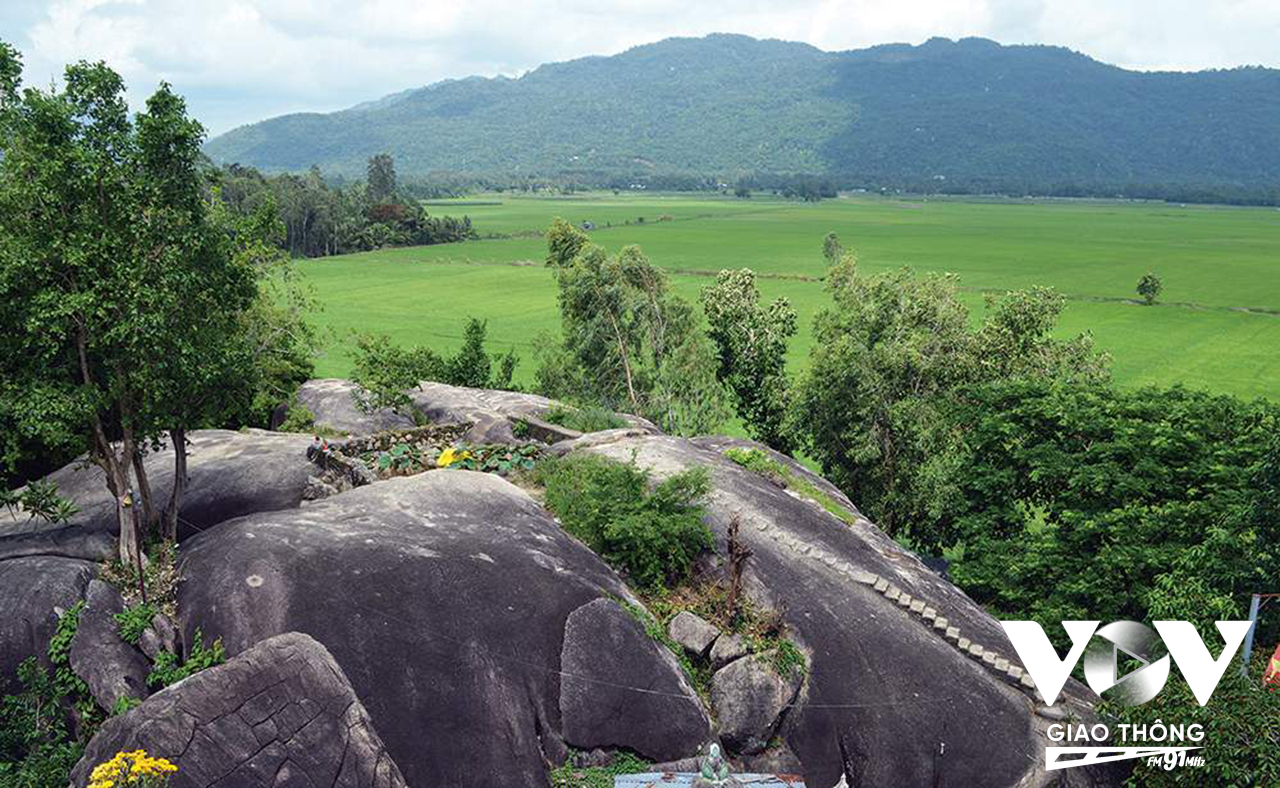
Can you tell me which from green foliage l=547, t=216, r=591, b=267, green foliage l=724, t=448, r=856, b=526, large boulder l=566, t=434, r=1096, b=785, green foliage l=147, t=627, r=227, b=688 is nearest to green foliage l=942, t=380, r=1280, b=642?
large boulder l=566, t=434, r=1096, b=785

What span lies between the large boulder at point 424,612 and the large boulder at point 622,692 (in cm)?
18

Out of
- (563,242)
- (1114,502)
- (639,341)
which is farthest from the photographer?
(563,242)

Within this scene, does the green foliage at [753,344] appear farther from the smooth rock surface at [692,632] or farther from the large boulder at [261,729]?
the large boulder at [261,729]

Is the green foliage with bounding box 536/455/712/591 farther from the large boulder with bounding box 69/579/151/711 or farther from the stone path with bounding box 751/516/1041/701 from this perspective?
the large boulder with bounding box 69/579/151/711

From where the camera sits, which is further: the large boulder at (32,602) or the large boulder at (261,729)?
the large boulder at (32,602)

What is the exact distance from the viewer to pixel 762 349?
3900 cm

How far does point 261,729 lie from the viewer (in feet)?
45.7

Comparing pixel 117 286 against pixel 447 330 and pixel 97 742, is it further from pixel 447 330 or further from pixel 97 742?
pixel 447 330

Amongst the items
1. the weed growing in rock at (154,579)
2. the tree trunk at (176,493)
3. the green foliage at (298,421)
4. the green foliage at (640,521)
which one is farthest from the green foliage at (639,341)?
the weed growing in rock at (154,579)

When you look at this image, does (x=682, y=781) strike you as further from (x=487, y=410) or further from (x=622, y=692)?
(x=487, y=410)

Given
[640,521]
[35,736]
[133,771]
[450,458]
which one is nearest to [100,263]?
[35,736]

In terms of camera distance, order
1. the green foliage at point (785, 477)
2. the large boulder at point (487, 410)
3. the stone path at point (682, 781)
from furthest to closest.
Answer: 1. the large boulder at point (487, 410)
2. the green foliage at point (785, 477)
3. the stone path at point (682, 781)

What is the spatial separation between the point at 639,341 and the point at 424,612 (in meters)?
25.6

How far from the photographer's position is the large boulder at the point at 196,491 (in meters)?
19.0
